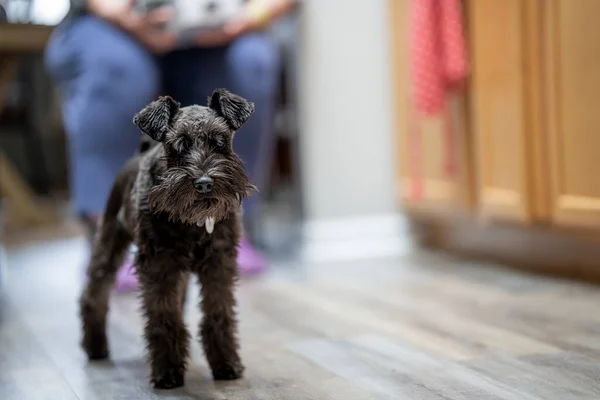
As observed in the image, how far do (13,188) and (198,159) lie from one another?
365 centimetres

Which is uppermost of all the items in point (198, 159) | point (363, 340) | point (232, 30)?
point (232, 30)

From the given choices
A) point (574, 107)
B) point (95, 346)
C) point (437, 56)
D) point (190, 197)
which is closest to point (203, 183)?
point (190, 197)

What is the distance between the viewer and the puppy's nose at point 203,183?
132 centimetres

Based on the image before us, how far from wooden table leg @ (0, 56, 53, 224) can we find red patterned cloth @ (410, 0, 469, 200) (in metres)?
2.47

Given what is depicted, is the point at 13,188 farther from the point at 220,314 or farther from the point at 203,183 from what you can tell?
the point at 203,183

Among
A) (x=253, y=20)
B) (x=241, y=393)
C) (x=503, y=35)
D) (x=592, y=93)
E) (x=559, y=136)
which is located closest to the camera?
(x=241, y=393)

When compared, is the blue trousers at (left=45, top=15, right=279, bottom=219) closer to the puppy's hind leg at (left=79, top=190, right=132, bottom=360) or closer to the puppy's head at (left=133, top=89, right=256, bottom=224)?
the puppy's hind leg at (left=79, top=190, right=132, bottom=360)

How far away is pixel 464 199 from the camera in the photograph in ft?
9.39

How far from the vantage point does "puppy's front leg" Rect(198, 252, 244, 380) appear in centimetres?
151

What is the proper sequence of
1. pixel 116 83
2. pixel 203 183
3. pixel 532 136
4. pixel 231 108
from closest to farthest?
pixel 203 183, pixel 231 108, pixel 532 136, pixel 116 83

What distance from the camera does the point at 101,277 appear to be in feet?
5.54

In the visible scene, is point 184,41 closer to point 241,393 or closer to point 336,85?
point 336,85

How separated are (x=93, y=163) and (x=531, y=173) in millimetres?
1322

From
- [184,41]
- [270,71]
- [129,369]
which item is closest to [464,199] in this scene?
[270,71]
